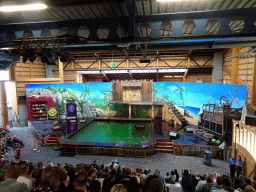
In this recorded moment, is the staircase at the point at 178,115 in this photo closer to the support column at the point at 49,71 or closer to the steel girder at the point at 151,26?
the steel girder at the point at 151,26

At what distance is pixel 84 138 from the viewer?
Result: 437 inches

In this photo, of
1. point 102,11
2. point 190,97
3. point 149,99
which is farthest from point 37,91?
point 102,11

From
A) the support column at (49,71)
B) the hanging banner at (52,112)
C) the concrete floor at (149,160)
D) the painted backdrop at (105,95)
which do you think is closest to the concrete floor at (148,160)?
the concrete floor at (149,160)

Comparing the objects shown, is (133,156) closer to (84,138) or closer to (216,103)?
(84,138)

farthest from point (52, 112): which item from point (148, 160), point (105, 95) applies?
point (148, 160)

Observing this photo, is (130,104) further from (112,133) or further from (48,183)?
(48,183)

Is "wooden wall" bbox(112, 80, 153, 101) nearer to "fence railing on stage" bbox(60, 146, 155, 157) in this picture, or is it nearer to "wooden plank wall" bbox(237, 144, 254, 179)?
"fence railing on stage" bbox(60, 146, 155, 157)

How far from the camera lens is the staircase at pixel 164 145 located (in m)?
9.51

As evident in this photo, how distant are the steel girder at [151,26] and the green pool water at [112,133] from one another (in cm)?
817

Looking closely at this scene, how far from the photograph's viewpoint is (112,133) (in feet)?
39.8

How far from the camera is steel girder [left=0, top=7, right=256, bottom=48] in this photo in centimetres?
270

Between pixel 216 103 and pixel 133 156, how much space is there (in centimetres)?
683

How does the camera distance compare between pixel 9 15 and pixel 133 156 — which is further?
pixel 133 156

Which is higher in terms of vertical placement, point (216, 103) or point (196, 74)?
point (196, 74)
